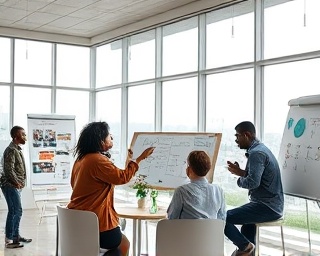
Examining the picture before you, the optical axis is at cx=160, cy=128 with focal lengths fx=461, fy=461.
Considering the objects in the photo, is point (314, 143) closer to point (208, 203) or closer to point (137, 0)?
point (208, 203)

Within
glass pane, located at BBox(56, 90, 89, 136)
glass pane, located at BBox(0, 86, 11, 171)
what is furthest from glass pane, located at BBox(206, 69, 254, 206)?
glass pane, located at BBox(0, 86, 11, 171)

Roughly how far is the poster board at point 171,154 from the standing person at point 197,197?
1.55 metres

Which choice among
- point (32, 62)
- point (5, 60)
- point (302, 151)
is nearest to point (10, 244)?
point (302, 151)

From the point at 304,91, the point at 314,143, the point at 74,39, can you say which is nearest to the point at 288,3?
the point at 304,91

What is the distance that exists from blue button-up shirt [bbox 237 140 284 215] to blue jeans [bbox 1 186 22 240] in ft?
9.44

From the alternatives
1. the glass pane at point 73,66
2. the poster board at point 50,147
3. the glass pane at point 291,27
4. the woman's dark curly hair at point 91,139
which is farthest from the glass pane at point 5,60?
the woman's dark curly hair at point 91,139

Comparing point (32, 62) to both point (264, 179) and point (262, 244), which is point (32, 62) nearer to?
point (262, 244)

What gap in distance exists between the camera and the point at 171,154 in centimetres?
515

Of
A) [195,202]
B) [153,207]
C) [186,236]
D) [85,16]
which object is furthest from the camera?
[85,16]

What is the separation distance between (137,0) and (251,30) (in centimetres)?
172

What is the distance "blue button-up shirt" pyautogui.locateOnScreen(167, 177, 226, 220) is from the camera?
9.96 ft

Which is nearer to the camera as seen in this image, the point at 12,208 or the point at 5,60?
the point at 12,208

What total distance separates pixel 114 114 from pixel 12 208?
11.6 feet

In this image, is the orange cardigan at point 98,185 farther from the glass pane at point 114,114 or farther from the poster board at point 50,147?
the glass pane at point 114,114
